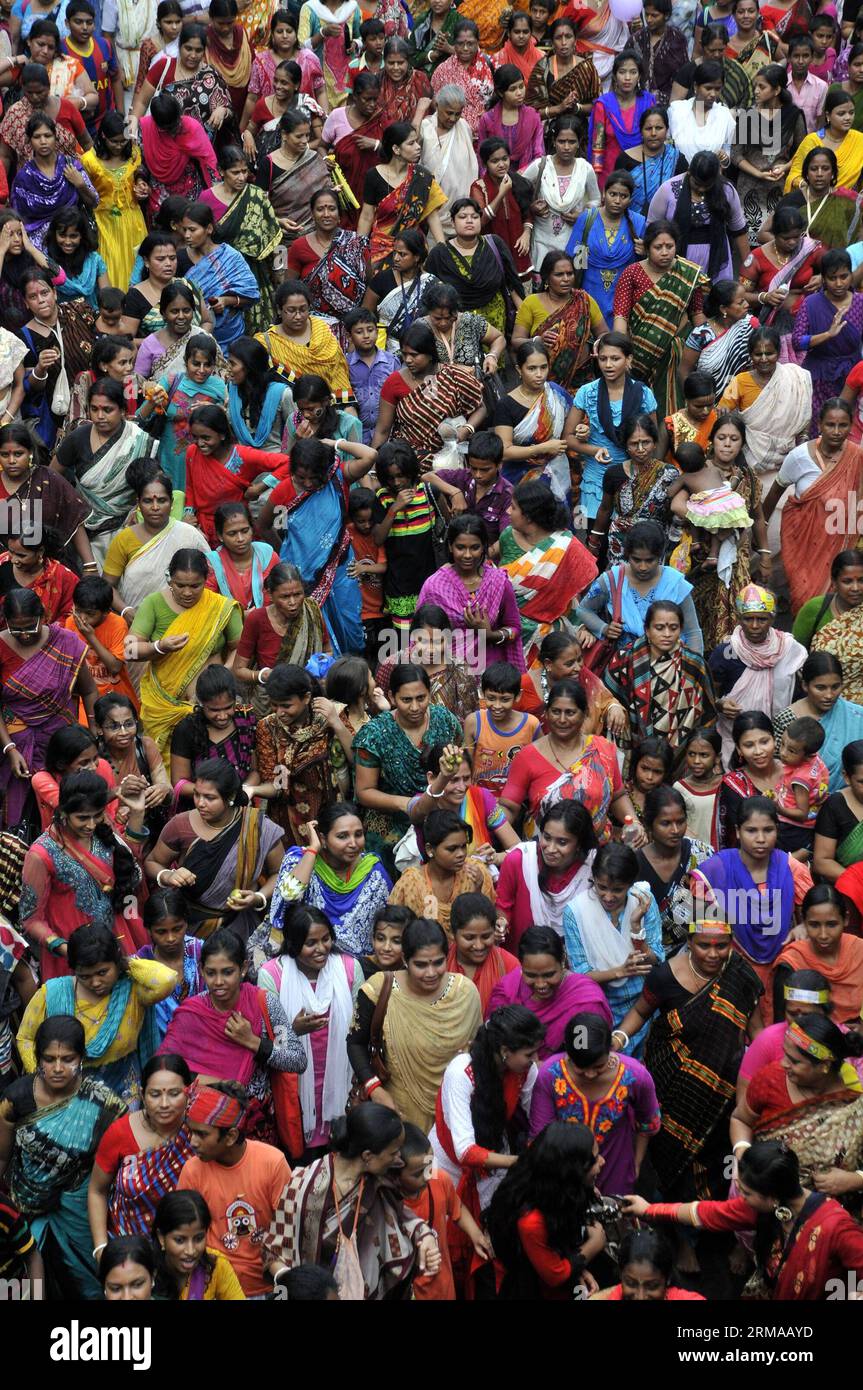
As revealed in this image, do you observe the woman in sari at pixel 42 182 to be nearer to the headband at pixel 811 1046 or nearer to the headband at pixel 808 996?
the headband at pixel 808 996

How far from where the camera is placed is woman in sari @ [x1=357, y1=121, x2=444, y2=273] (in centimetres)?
1156

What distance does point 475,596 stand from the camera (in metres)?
8.60

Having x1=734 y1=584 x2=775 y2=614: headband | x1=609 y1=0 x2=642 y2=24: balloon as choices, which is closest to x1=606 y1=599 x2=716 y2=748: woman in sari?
x1=734 y1=584 x2=775 y2=614: headband

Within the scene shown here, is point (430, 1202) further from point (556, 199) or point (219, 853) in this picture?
point (556, 199)

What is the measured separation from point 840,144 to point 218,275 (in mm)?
3921

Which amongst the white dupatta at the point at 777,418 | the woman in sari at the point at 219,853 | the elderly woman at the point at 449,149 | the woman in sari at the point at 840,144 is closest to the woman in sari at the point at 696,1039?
the woman in sari at the point at 219,853

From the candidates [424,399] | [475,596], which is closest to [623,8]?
[424,399]

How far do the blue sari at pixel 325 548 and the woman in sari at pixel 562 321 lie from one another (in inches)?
74.8

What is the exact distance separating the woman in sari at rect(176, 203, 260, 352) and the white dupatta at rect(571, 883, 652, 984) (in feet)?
15.2

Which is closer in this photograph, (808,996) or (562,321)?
(808,996)

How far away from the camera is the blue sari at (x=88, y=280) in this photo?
35.7 ft

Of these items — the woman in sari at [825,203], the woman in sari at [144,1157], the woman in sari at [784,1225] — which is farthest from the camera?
the woman in sari at [825,203]

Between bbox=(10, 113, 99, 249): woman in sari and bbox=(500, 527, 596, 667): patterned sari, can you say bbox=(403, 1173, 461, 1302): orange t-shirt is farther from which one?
bbox=(10, 113, 99, 249): woman in sari
